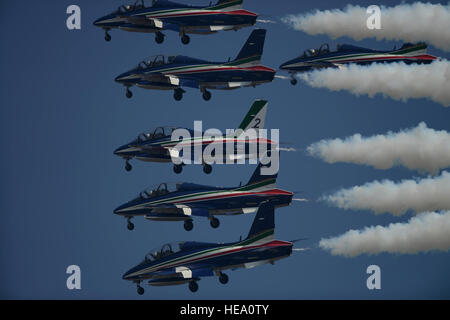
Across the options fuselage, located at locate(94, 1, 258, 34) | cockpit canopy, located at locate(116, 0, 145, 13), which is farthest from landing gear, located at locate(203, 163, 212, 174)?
cockpit canopy, located at locate(116, 0, 145, 13)

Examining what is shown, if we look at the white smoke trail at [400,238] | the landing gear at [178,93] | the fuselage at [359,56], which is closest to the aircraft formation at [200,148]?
the landing gear at [178,93]

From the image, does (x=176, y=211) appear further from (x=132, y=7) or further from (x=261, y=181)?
(x=132, y=7)

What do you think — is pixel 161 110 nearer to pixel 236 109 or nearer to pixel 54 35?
pixel 236 109

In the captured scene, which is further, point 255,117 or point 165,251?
point 255,117

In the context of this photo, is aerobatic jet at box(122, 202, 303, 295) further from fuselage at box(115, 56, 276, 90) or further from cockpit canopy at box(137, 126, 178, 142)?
fuselage at box(115, 56, 276, 90)

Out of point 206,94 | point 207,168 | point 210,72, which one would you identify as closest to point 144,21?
point 210,72

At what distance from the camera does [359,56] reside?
232 feet

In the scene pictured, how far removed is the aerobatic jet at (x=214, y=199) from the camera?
212 ft

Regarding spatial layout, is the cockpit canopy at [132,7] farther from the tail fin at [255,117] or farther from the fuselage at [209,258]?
the fuselage at [209,258]

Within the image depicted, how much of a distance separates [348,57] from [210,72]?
9.43 meters

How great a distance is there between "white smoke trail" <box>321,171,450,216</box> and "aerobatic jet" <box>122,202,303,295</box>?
721 cm

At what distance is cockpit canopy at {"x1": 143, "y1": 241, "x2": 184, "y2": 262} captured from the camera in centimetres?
6569

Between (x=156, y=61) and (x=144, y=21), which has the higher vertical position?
(x=144, y=21)
